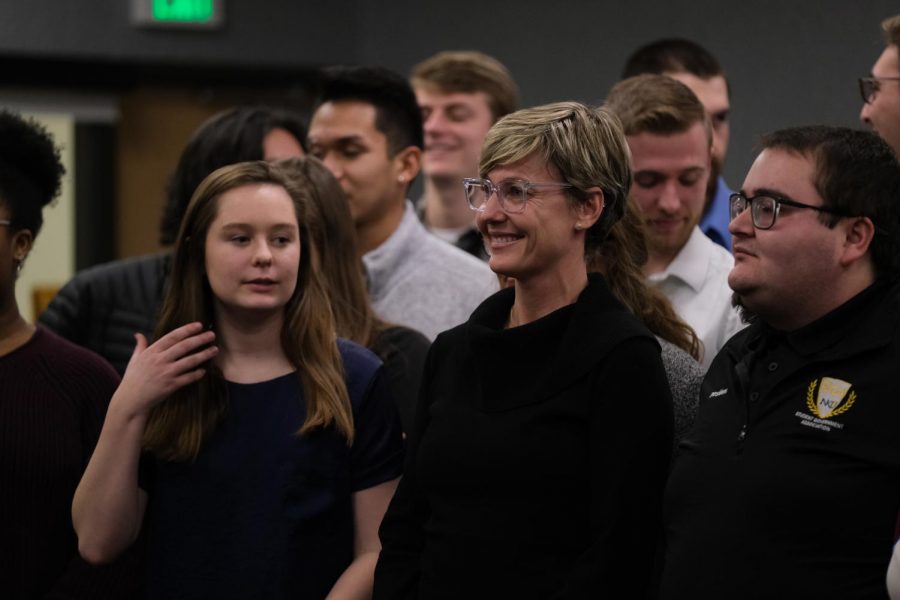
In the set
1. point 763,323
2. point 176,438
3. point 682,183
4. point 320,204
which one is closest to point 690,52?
point 682,183

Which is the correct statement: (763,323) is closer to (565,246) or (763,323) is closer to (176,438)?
(565,246)

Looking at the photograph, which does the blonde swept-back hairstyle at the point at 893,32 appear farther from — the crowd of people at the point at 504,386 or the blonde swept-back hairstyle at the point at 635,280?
the blonde swept-back hairstyle at the point at 635,280

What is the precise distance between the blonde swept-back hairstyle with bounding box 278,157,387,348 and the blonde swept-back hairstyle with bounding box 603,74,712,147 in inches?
25.1

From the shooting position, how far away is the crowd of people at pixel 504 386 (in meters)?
2.01

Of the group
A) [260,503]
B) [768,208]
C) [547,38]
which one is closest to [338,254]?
[260,503]

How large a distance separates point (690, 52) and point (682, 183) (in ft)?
3.58

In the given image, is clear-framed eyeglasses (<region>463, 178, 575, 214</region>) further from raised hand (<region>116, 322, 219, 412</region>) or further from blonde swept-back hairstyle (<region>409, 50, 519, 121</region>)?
blonde swept-back hairstyle (<region>409, 50, 519, 121</region>)

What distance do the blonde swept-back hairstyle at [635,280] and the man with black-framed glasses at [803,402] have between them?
27 centimetres

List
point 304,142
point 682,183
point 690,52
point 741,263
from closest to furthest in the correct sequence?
1. point 741,263
2. point 682,183
3. point 304,142
4. point 690,52

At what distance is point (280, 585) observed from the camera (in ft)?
7.86

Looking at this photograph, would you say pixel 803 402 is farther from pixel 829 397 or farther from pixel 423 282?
pixel 423 282

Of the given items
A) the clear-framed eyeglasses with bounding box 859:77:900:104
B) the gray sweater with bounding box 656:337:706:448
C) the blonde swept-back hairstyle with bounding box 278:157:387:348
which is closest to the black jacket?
the blonde swept-back hairstyle with bounding box 278:157:387:348

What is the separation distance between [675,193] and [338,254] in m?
0.74

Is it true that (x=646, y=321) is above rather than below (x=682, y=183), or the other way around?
below
